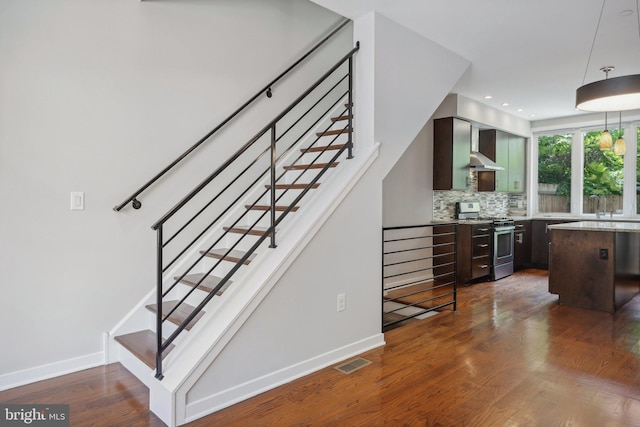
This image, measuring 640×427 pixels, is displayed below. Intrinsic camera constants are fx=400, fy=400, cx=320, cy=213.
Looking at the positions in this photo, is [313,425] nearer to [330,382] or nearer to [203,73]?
[330,382]

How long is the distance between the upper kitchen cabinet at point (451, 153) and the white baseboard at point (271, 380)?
10.5 feet

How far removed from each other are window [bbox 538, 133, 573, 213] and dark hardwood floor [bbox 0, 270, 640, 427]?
4.17 metres

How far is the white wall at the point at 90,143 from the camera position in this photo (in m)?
2.53

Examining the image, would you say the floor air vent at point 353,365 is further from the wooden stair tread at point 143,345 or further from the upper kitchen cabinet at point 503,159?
the upper kitchen cabinet at point 503,159

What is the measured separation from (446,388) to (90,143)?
2893 millimetres

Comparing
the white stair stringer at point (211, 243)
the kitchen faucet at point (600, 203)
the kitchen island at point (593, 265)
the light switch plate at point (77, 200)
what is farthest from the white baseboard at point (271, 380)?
the kitchen faucet at point (600, 203)

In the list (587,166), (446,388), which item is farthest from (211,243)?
(587,166)

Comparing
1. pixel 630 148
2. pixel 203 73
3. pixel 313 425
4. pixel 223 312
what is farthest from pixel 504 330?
pixel 630 148

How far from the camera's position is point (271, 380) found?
250 cm

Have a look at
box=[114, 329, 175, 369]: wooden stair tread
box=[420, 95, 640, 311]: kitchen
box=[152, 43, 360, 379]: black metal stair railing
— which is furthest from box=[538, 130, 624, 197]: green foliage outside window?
box=[114, 329, 175, 369]: wooden stair tread

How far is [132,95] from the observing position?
9.70ft

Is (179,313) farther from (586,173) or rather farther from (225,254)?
(586,173)

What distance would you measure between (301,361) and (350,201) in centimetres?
118

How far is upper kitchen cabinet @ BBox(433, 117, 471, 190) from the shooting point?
224 inches
